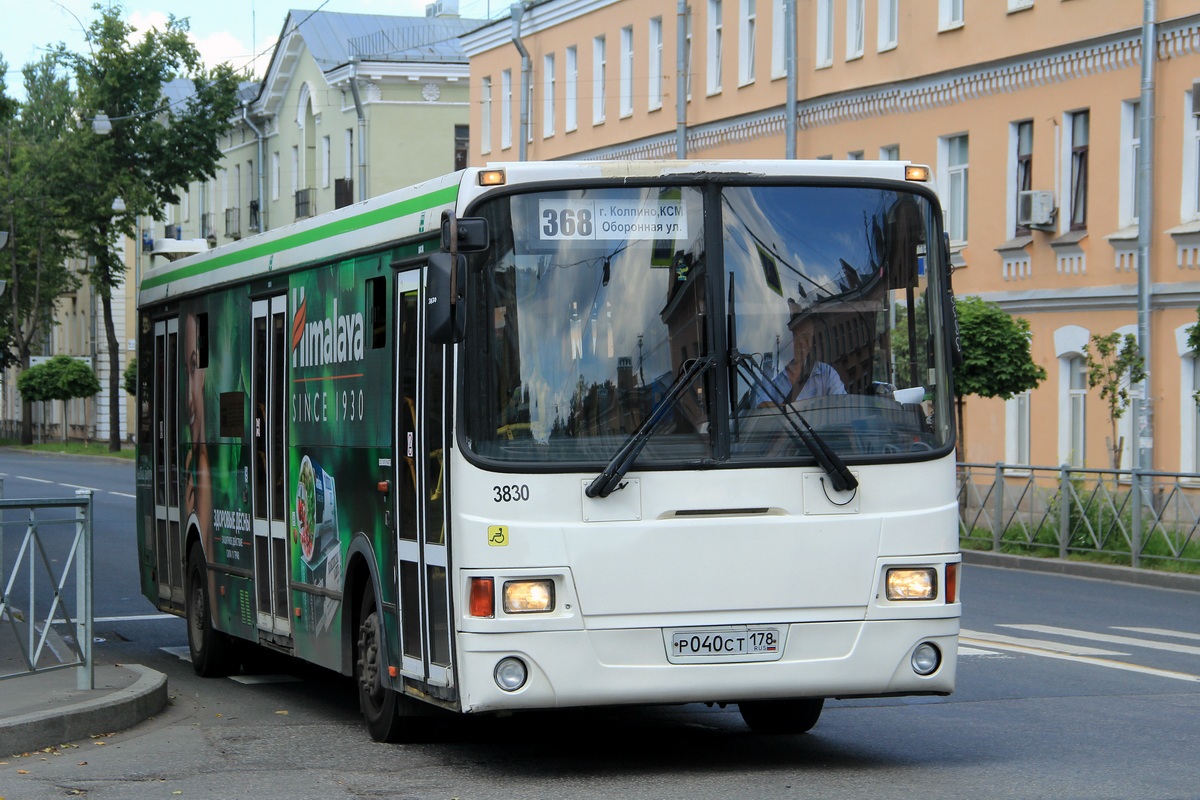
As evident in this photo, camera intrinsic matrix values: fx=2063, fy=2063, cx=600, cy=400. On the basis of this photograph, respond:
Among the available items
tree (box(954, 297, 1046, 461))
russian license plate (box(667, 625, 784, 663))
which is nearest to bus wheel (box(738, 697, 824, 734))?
russian license plate (box(667, 625, 784, 663))

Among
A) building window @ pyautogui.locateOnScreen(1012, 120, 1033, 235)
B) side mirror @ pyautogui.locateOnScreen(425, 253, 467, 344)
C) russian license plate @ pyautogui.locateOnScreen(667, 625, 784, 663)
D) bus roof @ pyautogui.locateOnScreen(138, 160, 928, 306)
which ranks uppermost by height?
building window @ pyautogui.locateOnScreen(1012, 120, 1033, 235)

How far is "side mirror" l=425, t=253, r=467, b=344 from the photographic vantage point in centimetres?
848

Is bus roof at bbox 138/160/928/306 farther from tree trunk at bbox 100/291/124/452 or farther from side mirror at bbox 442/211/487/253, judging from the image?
tree trunk at bbox 100/291/124/452

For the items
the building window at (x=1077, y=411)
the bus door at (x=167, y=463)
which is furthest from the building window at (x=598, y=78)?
the bus door at (x=167, y=463)

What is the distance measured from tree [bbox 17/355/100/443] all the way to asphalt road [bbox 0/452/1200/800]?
6328 cm

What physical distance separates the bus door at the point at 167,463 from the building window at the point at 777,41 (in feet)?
87.2

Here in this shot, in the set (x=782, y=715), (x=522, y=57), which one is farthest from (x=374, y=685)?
(x=522, y=57)

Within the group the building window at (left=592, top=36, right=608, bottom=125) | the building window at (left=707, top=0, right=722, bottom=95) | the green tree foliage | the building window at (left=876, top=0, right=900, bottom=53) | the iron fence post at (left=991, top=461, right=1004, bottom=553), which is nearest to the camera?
the iron fence post at (left=991, top=461, right=1004, bottom=553)

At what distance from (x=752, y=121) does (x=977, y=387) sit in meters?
16.0

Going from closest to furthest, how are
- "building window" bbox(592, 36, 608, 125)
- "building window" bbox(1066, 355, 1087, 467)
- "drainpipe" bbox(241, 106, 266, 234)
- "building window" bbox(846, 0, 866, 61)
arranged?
"building window" bbox(1066, 355, 1087, 467), "building window" bbox(846, 0, 866, 61), "building window" bbox(592, 36, 608, 125), "drainpipe" bbox(241, 106, 266, 234)

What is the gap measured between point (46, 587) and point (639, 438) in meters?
4.07

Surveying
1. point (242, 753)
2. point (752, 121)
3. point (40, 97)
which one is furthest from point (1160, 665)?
point (40, 97)

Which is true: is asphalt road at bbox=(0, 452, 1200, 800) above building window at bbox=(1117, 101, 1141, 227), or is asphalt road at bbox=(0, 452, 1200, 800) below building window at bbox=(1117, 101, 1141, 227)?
below

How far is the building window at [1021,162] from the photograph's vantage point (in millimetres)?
32281
